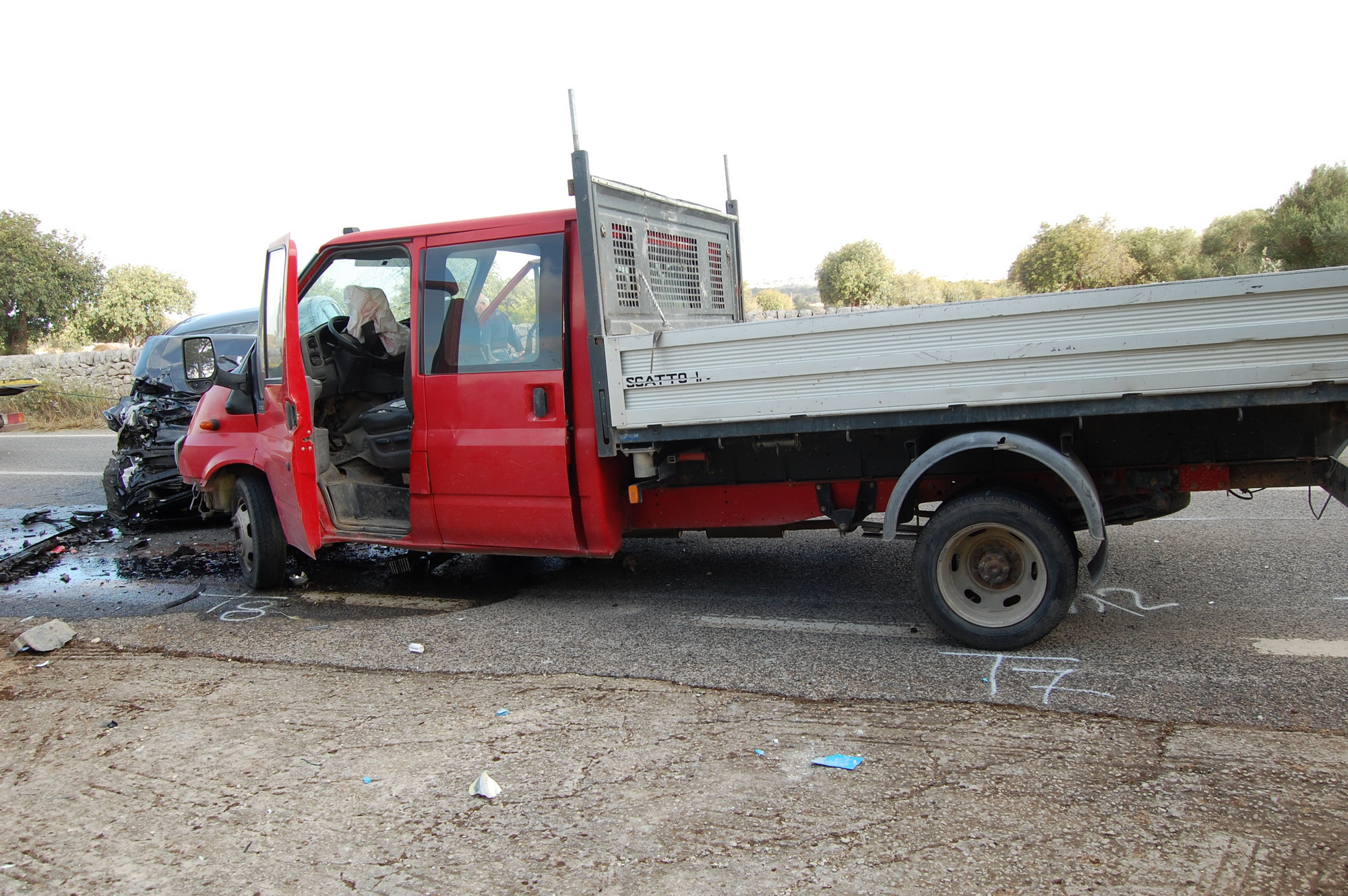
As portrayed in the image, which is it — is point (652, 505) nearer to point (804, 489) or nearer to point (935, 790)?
point (804, 489)

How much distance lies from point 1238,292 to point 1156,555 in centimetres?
246

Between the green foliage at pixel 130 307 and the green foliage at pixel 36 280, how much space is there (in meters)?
0.54

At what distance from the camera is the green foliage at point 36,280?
29.4 meters

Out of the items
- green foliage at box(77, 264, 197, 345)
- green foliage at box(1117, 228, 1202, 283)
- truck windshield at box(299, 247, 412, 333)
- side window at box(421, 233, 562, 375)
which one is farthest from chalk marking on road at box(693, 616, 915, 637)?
green foliage at box(77, 264, 197, 345)

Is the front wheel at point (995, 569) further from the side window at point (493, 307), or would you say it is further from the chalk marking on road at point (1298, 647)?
the side window at point (493, 307)

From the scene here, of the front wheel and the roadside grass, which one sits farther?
the roadside grass

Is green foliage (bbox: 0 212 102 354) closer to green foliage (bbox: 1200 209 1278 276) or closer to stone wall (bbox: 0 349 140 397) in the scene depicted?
stone wall (bbox: 0 349 140 397)

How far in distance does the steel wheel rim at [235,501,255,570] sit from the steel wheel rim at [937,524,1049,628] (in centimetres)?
438

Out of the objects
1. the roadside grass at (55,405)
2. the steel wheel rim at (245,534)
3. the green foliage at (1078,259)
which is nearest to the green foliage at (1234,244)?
the green foliage at (1078,259)

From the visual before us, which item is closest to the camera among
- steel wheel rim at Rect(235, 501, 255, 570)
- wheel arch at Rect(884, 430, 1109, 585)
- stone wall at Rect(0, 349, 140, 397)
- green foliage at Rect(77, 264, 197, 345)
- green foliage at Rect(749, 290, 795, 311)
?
wheel arch at Rect(884, 430, 1109, 585)

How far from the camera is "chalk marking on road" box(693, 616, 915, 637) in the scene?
4371mm

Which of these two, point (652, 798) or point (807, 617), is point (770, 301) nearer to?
point (807, 617)

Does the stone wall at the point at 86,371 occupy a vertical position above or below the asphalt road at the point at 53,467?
above

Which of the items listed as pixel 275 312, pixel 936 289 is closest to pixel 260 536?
pixel 275 312
